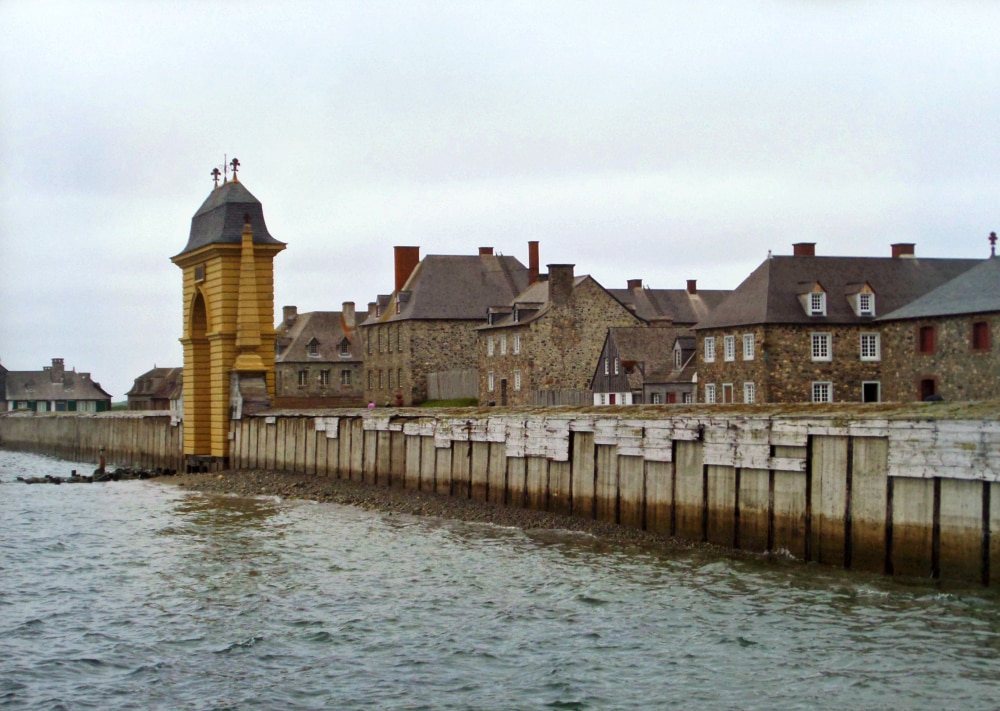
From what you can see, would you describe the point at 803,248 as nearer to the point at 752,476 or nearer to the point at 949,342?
the point at 949,342

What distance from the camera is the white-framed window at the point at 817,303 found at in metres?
55.9

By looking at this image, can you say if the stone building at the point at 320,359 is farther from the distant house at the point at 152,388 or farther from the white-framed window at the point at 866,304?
the white-framed window at the point at 866,304

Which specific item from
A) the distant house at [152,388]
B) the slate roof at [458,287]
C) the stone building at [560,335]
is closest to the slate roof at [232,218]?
the stone building at [560,335]

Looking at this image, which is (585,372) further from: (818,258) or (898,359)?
(898,359)

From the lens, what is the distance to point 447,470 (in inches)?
1286

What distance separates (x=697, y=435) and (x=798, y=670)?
883 centimetres

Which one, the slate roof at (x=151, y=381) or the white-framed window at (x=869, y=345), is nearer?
the white-framed window at (x=869, y=345)

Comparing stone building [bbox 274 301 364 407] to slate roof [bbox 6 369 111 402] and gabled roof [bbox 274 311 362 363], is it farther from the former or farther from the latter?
slate roof [bbox 6 369 111 402]

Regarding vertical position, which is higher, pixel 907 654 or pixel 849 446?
pixel 849 446

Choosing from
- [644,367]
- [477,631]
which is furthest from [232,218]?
[477,631]

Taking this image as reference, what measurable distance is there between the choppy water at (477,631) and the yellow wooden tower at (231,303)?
2021 centimetres

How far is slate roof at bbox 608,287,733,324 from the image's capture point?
87562 mm

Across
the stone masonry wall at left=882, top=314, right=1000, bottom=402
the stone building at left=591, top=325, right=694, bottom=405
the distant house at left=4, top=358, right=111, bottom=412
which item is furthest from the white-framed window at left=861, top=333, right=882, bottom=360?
the distant house at left=4, top=358, right=111, bottom=412

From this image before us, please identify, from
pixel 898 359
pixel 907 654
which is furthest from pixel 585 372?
pixel 907 654
